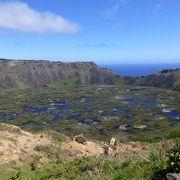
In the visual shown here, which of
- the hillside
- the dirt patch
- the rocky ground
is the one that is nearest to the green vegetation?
the hillside

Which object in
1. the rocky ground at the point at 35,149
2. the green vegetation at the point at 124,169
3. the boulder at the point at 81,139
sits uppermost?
the green vegetation at the point at 124,169

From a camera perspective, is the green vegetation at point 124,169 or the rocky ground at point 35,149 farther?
the rocky ground at point 35,149

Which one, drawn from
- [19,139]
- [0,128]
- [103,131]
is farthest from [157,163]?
[103,131]

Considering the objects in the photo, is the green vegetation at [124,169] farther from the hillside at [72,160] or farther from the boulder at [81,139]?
the boulder at [81,139]

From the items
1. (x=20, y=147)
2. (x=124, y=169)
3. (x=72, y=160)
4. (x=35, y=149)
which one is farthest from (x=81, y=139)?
(x=124, y=169)

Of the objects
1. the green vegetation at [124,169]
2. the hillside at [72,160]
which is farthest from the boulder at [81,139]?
the green vegetation at [124,169]

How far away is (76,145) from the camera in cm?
3844

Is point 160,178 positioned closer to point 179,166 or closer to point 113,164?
point 179,166

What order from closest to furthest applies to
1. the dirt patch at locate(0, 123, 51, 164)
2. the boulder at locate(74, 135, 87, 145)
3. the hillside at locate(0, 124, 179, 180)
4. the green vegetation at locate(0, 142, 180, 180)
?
the green vegetation at locate(0, 142, 180, 180)
the hillside at locate(0, 124, 179, 180)
the dirt patch at locate(0, 123, 51, 164)
the boulder at locate(74, 135, 87, 145)

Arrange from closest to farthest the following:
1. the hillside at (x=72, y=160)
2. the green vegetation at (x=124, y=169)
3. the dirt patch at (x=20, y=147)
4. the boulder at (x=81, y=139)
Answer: the green vegetation at (x=124, y=169), the hillside at (x=72, y=160), the dirt patch at (x=20, y=147), the boulder at (x=81, y=139)

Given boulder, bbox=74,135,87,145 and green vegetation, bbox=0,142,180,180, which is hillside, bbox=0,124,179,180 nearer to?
green vegetation, bbox=0,142,180,180

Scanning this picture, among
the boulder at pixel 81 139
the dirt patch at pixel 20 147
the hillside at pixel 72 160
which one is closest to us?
the hillside at pixel 72 160

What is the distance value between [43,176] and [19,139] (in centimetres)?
1480

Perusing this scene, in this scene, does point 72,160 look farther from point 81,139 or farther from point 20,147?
point 81,139
